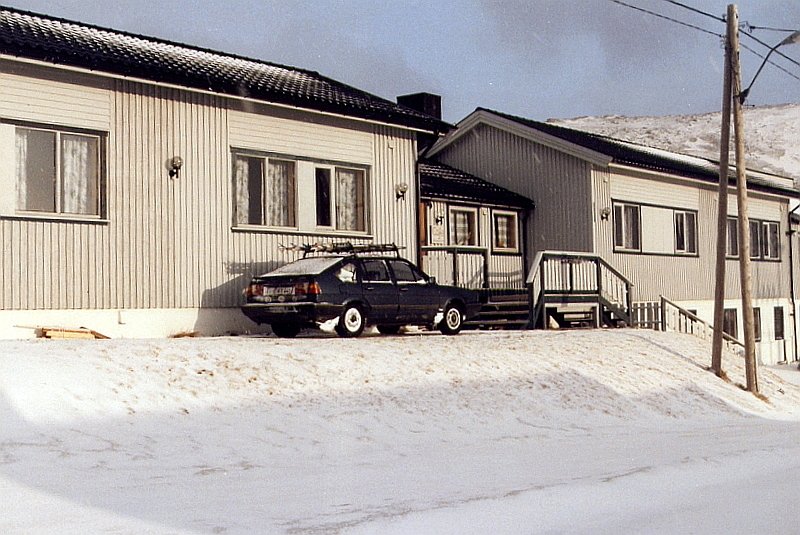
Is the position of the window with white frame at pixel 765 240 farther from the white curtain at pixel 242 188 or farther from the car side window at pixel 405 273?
the white curtain at pixel 242 188

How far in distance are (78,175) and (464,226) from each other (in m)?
13.0

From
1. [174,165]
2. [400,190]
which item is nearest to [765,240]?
[400,190]

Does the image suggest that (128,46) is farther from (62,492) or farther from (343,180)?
(62,492)

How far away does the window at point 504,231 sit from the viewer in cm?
2978

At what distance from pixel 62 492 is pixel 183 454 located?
2.00 meters

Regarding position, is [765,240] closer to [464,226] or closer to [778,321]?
[778,321]

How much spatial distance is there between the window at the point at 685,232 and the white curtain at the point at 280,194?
16017 millimetres

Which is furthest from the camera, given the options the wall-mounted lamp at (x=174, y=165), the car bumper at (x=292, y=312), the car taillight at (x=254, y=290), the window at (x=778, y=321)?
the window at (x=778, y=321)

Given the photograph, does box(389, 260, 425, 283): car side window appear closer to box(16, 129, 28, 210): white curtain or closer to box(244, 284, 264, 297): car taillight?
box(244, 284, 264, 297): car taillight

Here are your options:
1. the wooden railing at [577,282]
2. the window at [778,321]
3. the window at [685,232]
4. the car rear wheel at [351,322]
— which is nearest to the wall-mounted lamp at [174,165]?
the car rear wheel at [351,322]

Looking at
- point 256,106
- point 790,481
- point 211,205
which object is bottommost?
point 790,481

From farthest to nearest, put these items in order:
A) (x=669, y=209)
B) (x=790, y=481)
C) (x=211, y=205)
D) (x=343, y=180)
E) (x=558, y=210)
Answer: (x=669, y=209), (x=558, y=210), (x=343, y=180), (x=211, y=205), (x=790, y=481)

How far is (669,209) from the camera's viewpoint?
1293 inches

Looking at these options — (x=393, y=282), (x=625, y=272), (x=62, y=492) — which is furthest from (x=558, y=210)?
(x=62, y=492)
